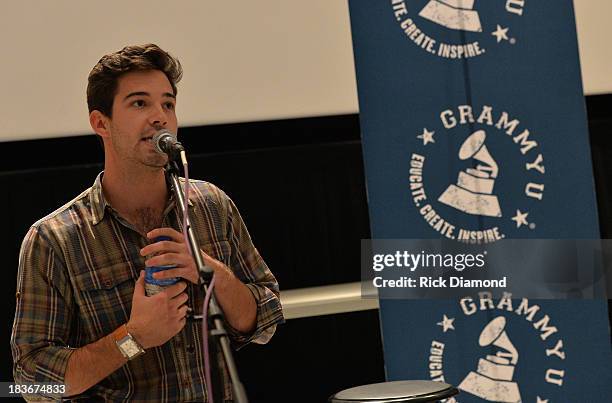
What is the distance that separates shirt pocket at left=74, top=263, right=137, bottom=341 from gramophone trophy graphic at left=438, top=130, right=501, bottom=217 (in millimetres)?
1198

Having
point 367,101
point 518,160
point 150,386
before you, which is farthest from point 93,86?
point 518,160

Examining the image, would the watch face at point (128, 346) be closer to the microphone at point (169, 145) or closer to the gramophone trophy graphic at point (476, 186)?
the microphone at point (169, 145)

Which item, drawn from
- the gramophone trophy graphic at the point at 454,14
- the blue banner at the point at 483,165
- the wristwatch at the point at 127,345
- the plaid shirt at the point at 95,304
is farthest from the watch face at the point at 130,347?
the gramophone trophy graphic at the point at 454,14

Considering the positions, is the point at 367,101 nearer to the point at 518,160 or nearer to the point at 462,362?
the point at 518,160

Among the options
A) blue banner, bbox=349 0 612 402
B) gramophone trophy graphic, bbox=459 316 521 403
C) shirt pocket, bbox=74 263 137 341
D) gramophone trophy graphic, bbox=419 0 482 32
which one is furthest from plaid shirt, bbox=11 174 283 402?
gramophone trophy graphic, bbox=419 0 482 32

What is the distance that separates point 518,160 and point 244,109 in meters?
0.98

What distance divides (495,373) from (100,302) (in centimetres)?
139

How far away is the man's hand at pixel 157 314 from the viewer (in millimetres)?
1940

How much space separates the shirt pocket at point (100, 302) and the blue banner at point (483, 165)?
1020mm

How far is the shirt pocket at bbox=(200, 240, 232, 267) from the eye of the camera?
2303 millimetres

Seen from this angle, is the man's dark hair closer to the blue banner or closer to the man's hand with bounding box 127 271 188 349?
the man's hand with bounding box 127 271 188 349

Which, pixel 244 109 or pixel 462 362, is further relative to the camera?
pixel 244 109

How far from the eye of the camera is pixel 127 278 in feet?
7.20

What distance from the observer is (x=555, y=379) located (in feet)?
9.71
